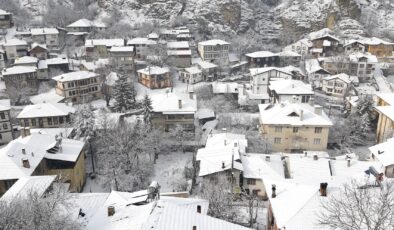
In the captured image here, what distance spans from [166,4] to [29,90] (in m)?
50.3

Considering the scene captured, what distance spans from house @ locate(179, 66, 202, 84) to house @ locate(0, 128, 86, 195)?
34.1 metres

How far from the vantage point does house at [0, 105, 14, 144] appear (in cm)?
4150

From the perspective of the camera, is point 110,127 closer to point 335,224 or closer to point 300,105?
point 300,105

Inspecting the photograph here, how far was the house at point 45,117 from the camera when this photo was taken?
41.8m

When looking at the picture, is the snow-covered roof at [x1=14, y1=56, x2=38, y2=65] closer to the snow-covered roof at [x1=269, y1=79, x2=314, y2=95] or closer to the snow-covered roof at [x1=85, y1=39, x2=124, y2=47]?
the snow-covered roof at [x1=85, y1=39, x2=124, y2=47]

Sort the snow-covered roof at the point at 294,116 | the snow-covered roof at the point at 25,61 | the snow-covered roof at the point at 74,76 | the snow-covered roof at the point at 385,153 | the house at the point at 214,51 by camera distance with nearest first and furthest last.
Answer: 1. the snow-covered roof at the point at 385,153
2. the snow-covered roof at the point at 294,116
3. the snow-covered roof at the point at 74,76
4. the snow-covered roof at the point at 25,61
5. the house at the point at 214,51

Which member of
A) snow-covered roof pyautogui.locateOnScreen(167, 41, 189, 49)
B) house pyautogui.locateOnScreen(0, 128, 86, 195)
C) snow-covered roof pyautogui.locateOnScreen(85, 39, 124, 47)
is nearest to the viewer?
house pyautogui.locateOnScreen(0, 128, 86, 195)

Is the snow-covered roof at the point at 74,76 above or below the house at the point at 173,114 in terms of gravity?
above

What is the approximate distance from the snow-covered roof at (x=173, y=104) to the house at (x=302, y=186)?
42.6 feet

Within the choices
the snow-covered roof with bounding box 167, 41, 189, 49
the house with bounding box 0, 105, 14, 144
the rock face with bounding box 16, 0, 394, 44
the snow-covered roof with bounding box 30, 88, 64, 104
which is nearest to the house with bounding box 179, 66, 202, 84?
the snow-covered roof with bounding box 167, 41, 189, 49

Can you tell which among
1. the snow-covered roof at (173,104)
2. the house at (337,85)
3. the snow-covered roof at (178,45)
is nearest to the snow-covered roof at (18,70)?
the snow-covered roof at (178,45)

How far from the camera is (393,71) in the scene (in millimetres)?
72625

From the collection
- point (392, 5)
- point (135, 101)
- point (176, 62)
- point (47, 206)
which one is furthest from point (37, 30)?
point (392, 5)

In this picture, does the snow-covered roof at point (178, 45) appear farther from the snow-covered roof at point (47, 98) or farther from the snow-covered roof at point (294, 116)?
the snow-covered roof at point (294, 116)
